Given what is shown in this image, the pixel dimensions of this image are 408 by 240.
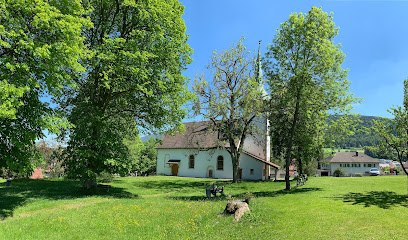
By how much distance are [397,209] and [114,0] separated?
2092cm

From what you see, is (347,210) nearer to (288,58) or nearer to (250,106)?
(288,58)

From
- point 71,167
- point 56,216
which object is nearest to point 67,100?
point 71,167

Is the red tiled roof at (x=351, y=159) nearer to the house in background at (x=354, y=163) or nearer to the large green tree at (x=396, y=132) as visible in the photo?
the house in background at (x=354, y=163)

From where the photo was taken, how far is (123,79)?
58.6 feet

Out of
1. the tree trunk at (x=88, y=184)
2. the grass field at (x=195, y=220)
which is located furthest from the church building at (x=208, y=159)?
the grass field at (x=195, y=220)

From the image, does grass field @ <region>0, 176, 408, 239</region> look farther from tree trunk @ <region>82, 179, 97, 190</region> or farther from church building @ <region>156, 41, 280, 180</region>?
church building @ <region>156, 41, 280, 180</region>

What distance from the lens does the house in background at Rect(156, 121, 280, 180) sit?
43.6 meters

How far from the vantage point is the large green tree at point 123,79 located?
17406mm

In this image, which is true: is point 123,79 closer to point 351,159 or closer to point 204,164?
point 204,164

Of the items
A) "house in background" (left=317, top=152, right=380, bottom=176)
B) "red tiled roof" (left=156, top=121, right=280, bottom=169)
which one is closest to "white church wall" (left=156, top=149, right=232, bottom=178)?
"red tiled roof" (left=156, top=121, right=280, bottom=169)

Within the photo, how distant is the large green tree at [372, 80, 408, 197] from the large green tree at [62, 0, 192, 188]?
13.9 metres

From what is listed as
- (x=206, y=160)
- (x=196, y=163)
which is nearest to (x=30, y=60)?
(x=206, y=160)

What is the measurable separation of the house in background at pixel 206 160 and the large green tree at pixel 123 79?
19914 millimetres

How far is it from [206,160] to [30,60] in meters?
37.8
